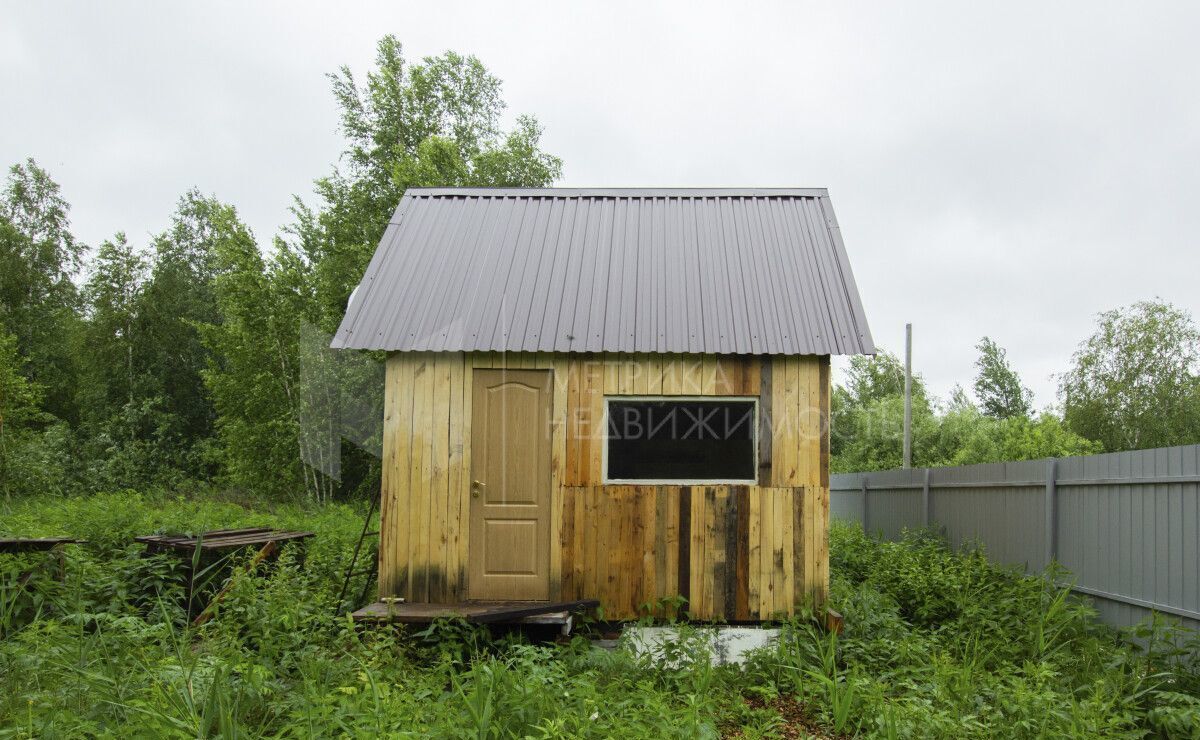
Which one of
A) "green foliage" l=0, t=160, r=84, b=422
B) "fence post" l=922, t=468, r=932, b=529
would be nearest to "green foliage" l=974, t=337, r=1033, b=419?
"fence post" l=922, t=468, r=932, b=529

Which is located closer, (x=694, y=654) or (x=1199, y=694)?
(x=1199, y=694)

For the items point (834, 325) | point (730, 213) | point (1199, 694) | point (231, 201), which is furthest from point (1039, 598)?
point (231, 201)

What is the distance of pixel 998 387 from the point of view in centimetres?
5122

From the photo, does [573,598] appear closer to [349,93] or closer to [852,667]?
[852,667]

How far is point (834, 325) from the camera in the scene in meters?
7.09

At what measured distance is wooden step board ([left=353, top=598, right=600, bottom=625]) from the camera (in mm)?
6148

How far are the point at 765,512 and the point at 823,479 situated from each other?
0.58 m

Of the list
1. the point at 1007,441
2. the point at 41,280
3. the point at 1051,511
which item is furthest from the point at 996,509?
the point at 41,280

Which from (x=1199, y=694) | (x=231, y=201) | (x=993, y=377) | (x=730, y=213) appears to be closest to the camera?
(x=1199, y=694)

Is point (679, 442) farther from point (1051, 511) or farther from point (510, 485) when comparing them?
point (1051, 511)

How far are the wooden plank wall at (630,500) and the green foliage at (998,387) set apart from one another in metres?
48.3

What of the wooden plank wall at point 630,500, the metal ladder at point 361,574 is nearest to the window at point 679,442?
the wooden plank wall at point 630,500

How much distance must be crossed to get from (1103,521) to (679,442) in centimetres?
431

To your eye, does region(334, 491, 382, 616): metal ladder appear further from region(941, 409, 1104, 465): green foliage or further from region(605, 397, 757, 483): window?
region(941, 409, 1104, 465): green foliage
